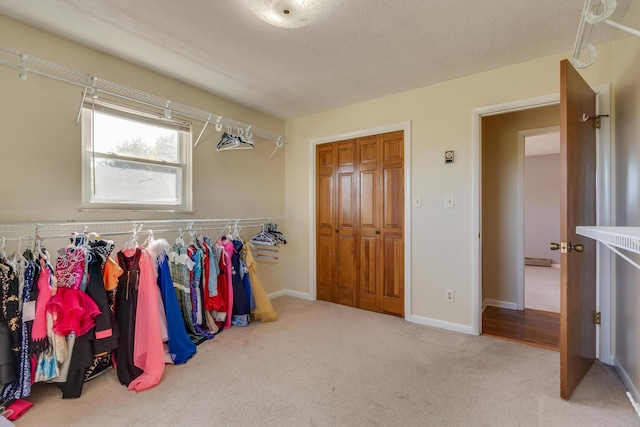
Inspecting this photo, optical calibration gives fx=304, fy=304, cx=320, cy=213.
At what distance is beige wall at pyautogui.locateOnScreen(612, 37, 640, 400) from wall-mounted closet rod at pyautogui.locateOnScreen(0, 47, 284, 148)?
3079 mm

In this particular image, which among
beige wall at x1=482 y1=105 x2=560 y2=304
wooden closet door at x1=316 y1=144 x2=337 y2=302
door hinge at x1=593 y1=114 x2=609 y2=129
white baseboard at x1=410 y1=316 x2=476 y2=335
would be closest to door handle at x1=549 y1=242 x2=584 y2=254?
door hinge at x1=593 y1=114 x2=609 y2=129

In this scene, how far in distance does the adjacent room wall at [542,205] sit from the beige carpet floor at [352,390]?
5191mm

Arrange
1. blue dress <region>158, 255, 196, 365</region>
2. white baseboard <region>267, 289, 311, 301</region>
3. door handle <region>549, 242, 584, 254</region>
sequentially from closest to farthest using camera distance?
door handle <region>549, 242, 584, 254</region> < blue dress <region>158, 255, 196, 365</region> < white baseboard <region>267, 289, 311, 301</region>

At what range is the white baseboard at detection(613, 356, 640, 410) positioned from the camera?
177 centimetres

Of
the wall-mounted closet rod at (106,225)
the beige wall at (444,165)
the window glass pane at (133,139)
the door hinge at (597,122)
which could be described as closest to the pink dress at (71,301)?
the wall-mounted closet rod at (106,225)

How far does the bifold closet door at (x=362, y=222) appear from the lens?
328cm

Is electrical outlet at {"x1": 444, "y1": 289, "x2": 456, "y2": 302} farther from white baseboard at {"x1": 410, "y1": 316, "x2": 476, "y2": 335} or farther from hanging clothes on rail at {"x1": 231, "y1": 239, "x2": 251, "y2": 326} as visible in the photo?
hanging clothes on rail at {"x1": 231, "y1": 239, "x2": 251, "y2": 326}

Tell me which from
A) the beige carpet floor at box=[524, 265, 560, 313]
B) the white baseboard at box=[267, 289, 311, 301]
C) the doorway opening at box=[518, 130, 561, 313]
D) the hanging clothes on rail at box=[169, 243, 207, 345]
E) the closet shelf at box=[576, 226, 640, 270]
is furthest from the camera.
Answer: the doorway opening at box=[518, 130, 561, 313]

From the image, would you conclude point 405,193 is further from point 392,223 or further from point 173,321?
point 173,321

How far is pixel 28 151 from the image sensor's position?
Result: 207 centimetres

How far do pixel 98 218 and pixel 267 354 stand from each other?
5.62 ft

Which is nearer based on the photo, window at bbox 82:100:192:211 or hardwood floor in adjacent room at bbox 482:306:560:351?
window at bbox 82:100:192:211

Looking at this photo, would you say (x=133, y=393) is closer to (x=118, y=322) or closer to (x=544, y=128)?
(x=118, y=322)

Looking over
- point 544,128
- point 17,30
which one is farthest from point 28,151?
point 544,128
